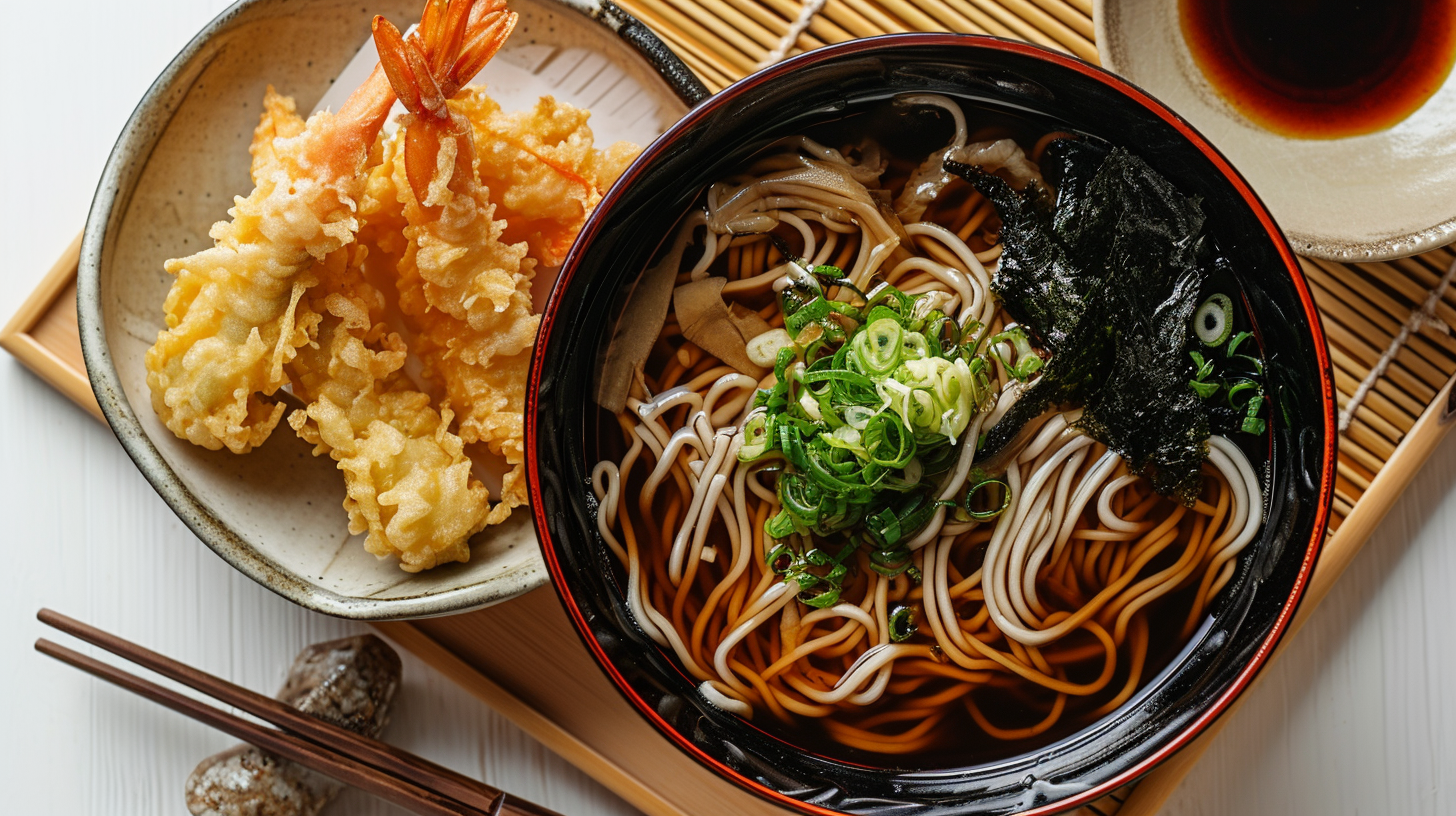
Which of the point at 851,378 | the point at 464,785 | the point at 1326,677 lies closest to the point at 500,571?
the point at 464,785

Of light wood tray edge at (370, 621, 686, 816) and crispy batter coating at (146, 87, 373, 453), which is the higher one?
crispy batter coating at (146, 87, 373, 453)

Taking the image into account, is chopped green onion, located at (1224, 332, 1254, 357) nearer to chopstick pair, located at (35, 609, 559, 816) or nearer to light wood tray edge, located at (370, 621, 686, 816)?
light wood tray edge, located at (370, 621, 686, 816)

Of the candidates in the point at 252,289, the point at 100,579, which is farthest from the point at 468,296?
the point at 100,579

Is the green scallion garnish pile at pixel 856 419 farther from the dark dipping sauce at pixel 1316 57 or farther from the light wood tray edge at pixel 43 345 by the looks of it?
the light wood tray edge at pixel 43 345

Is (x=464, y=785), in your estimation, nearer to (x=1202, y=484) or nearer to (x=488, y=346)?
(x=488, y=346)

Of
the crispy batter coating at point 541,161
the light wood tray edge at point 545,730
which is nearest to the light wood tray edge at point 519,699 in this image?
the light wood tray edge at point 545,730

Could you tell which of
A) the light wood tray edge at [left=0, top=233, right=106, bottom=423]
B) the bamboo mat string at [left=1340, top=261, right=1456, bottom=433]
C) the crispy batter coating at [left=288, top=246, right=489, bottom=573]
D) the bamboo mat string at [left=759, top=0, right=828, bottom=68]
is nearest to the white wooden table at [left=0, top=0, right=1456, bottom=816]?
the light wood tray edge at [left=0, top=233, right=106, bottom=423]
